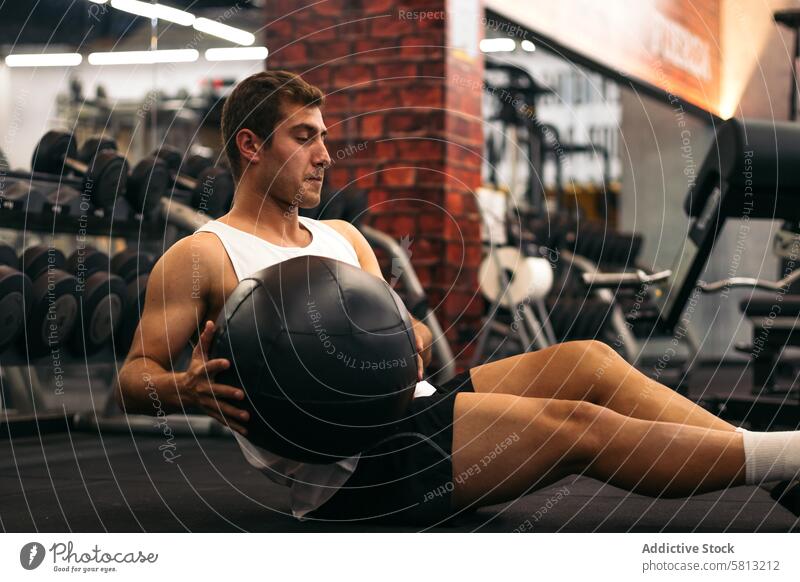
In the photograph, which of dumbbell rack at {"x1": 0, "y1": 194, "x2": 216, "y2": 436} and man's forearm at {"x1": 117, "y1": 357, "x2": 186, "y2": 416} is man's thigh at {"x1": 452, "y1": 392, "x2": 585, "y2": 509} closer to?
man's forearm at {"x1": 117, "y1": 357, "x2": 186, "y2": 416}

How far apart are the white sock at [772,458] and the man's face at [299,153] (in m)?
0.76

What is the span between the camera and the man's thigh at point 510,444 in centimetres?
158

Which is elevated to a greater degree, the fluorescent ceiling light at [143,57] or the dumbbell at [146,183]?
the fluorescent ceiling light at [143,57]

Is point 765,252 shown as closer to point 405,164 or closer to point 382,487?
point 405,164

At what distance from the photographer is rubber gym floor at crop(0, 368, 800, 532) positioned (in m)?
1.71

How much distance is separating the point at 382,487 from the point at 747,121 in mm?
1285

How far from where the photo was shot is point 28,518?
6.00ft

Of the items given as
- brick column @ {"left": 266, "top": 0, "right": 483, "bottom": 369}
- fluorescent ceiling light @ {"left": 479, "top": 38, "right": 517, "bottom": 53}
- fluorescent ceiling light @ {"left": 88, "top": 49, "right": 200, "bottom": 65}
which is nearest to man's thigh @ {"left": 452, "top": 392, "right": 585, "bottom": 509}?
brick column @ {"left": 266, "top": 0, "right": 483, "bottom": 369}

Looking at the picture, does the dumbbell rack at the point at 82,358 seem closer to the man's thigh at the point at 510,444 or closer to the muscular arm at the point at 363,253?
the muscular arm at the point at 363,253

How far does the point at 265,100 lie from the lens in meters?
1.65

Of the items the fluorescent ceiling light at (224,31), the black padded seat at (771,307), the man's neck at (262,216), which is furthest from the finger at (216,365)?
the fluorescent ceiling light at (224,31)

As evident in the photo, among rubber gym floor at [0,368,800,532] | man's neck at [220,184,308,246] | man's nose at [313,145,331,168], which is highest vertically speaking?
man's nose at [313,145,331,168]
